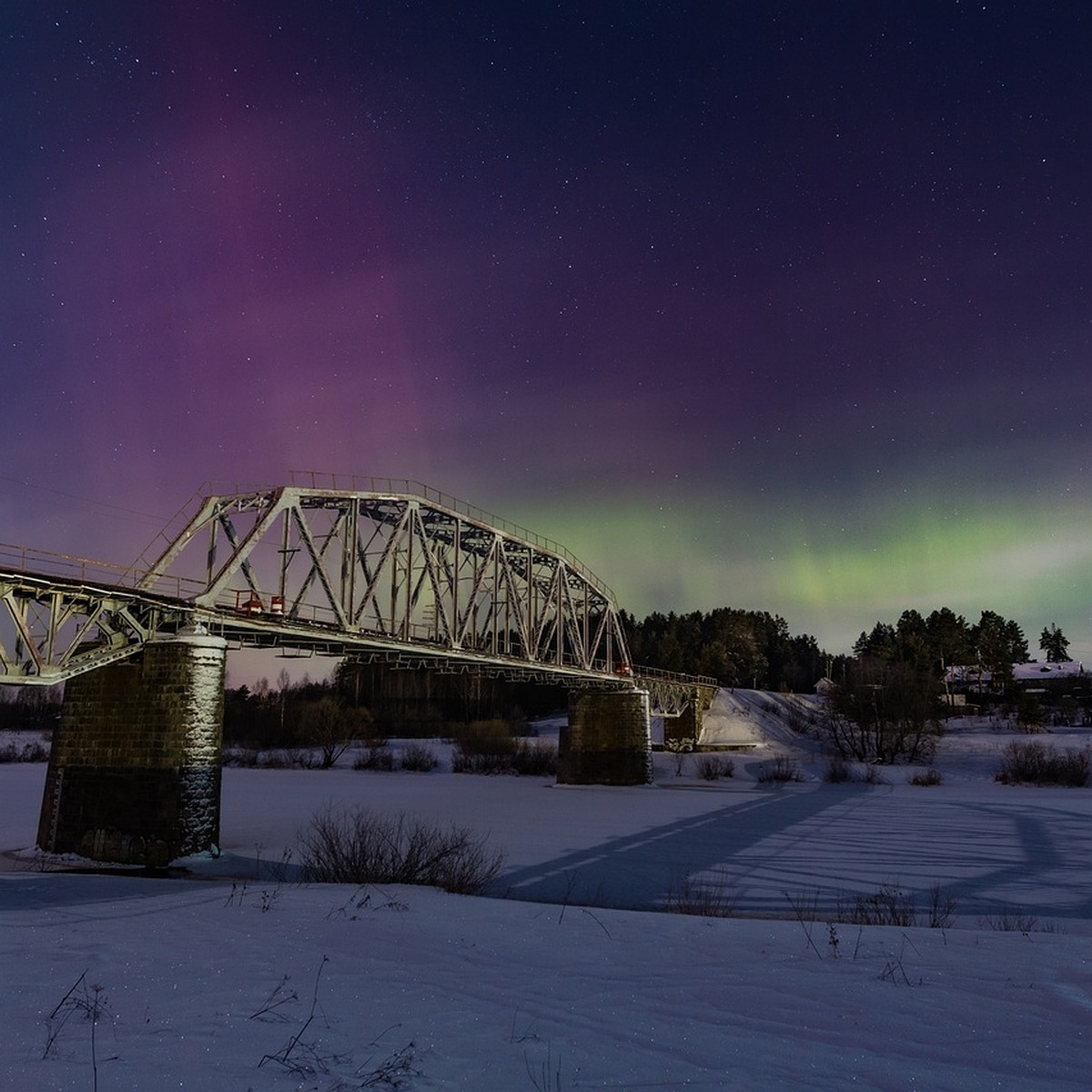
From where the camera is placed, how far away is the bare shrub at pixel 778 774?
6825 centimetres

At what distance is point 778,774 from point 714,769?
8566 mm

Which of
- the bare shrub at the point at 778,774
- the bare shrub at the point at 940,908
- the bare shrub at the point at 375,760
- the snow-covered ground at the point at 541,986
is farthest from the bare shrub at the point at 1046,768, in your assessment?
the bare shrub at the point at 375,760

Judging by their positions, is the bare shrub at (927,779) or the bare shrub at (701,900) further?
the bare shrub at (927,779)

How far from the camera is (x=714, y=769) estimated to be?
7681cm

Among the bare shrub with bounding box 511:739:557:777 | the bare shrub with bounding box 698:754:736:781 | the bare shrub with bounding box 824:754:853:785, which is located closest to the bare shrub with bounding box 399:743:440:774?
the bare shrub with bounding box 511:739:557:777

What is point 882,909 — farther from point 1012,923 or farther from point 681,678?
point 681,678

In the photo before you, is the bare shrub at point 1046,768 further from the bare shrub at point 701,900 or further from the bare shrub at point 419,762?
the bare shrub at point 701,900

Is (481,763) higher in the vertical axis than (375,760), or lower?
lower

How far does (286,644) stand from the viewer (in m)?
38.2

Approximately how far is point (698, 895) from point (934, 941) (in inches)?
274

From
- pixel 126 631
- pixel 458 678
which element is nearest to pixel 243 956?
pixel 126 631

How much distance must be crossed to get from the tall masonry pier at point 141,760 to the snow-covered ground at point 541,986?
6205 millimetres

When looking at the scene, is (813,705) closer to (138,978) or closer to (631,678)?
(631,678)

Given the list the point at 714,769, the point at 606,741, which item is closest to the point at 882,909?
the point at 606,741
